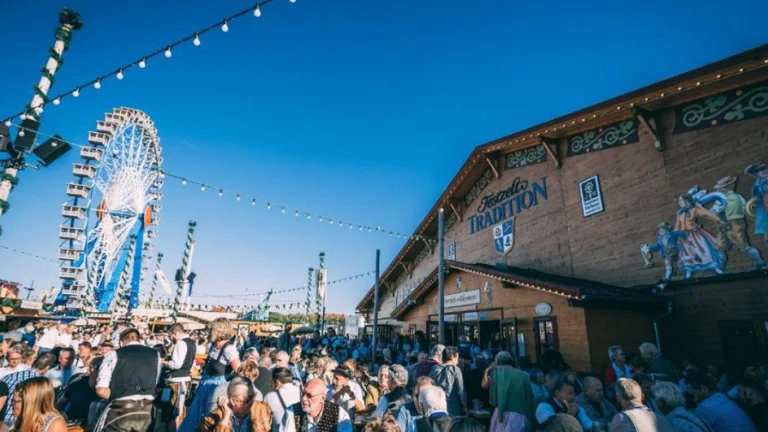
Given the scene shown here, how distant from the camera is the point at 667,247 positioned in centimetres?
920

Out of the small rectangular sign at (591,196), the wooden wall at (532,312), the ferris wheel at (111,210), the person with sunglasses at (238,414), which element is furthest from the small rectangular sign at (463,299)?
the ferris wheel at (111,210)

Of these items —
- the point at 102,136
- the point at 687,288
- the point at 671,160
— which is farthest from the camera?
the point at 102,136

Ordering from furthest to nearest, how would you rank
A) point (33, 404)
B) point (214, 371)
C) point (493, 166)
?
1. point (493, 166)
2. point (214, 371)
3. point (33, 404)

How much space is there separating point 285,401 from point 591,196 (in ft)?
35.5

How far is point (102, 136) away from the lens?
33.2 m

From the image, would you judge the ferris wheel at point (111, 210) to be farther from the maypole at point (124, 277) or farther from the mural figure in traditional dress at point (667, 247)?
the mural figure in traditional dress at point (667, 247)

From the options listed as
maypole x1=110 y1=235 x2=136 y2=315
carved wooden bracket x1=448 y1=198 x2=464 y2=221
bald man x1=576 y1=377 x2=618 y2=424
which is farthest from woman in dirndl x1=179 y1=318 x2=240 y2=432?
maypole x1=110 y1=235 x2=136 y2=315

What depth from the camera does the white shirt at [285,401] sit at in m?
3.75

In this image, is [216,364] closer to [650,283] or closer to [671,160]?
[650,283]

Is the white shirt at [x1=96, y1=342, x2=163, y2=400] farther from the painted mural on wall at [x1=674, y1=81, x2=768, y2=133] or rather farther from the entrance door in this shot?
the painted mural on wall at [x1=674, y1=81, x2=768, y2=133]

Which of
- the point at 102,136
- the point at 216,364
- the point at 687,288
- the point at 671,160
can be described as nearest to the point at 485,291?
the point at 687,288

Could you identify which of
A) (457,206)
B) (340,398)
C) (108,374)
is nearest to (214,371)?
(108,374)

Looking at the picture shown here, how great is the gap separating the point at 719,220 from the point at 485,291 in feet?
22.5

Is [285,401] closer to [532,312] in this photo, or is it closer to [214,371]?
[214,371]
